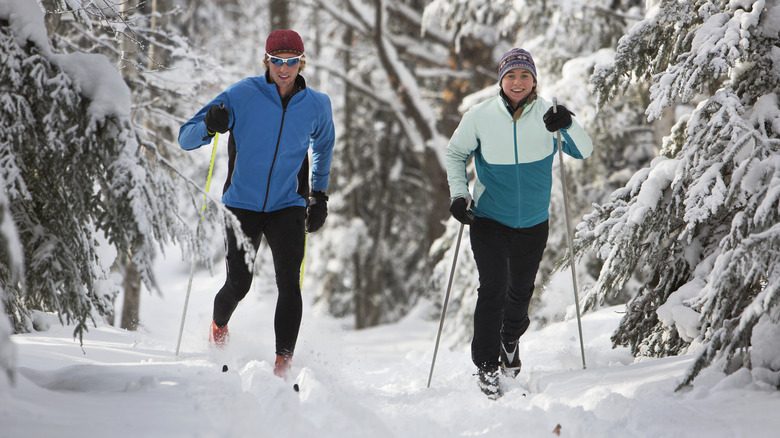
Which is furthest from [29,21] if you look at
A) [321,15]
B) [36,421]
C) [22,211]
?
[321,15]

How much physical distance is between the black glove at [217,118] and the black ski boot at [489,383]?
2.21 m

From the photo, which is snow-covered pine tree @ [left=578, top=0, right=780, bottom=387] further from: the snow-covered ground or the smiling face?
the smiling face

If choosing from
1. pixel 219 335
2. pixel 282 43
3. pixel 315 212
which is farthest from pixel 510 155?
pixel 219 335

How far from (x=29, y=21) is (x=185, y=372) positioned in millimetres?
1882

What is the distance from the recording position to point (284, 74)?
4.27 meters

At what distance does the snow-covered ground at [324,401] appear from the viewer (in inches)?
Answer: 111

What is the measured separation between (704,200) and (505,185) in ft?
3.82

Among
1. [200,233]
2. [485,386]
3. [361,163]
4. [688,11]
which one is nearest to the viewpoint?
[200,233]

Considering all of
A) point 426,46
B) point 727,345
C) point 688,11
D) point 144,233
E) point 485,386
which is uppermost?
point 426,46

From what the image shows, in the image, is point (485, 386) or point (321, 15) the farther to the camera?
point (321, 15)

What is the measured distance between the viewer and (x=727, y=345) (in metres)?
3.39

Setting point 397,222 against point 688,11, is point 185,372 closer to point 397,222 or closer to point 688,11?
point 688,11

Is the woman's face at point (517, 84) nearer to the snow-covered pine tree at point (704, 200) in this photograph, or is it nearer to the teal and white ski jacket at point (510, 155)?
the teal and white ski jacket at point (510, 155)

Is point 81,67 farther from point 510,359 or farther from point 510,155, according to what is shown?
point 510,359
